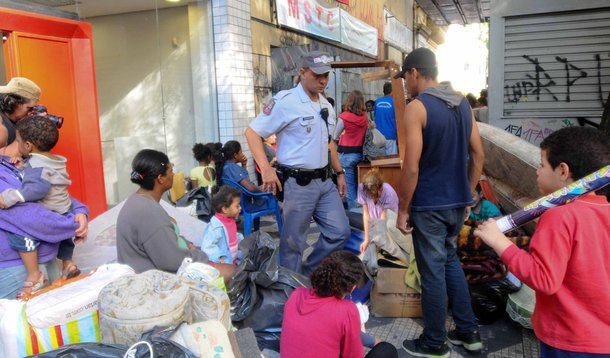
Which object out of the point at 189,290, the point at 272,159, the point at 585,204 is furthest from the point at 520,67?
the point at 189,290

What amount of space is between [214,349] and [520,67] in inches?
264

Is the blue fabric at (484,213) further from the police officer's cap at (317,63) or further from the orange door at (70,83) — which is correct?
the orange door at (70,83)

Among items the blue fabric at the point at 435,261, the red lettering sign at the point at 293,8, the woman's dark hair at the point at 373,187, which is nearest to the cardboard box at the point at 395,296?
the blue fabric at the point at 435,261

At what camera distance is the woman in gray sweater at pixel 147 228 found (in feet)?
9.04

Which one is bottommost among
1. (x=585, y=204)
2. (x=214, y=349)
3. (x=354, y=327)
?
(x=354, y=327)

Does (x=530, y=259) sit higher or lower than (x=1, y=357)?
higher

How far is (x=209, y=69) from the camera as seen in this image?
25.0 feet

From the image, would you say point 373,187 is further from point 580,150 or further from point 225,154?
point 580,150

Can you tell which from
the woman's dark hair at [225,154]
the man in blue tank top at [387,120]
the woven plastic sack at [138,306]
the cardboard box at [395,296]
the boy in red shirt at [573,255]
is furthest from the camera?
the man in blue tank top at [387,120]

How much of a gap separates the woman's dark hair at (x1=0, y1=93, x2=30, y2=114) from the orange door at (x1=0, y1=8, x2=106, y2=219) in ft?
4.53

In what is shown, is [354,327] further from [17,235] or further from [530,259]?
[17,235]

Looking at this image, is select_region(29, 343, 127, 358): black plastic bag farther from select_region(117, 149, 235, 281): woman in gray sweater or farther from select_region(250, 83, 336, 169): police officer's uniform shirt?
select_region(250, 83, 336, 169): police officer's uniform shirt

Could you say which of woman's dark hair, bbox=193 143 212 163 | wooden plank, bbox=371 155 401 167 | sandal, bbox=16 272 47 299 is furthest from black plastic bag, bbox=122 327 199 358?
wooden plank, bbox=371 155 401 167

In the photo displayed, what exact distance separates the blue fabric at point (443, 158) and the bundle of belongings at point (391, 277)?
812mm
